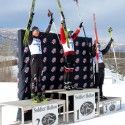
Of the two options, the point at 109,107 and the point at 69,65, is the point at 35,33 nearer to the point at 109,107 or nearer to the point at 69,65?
the point at 69,65

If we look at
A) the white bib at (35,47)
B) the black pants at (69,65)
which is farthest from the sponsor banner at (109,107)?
the white bib at (35,47)

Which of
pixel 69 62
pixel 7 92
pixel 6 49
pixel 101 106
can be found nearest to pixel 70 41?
pixel 69 62

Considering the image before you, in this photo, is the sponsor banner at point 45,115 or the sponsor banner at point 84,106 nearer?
the sponsor banner at point 45,115

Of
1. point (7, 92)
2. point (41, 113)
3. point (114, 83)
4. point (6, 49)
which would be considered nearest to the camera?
Result: point (41, 113)

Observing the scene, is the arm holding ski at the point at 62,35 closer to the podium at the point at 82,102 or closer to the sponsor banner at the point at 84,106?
the podium at the point at 82,102

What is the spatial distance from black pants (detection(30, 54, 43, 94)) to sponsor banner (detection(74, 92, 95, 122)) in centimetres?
86

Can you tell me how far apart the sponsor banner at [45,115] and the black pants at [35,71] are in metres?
0.80

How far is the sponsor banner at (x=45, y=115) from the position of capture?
26.9 ft

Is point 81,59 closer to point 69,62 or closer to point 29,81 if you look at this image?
point 69,62

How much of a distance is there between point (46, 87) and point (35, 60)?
40.3 inches

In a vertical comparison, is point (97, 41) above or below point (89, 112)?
above

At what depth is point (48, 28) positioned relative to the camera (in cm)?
1008

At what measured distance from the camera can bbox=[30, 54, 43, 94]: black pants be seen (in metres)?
9.13

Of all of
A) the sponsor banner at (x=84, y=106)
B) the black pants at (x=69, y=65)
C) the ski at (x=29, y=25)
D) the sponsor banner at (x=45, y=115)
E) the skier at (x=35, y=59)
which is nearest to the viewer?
the sponsor banner at (x=45, y=115)
